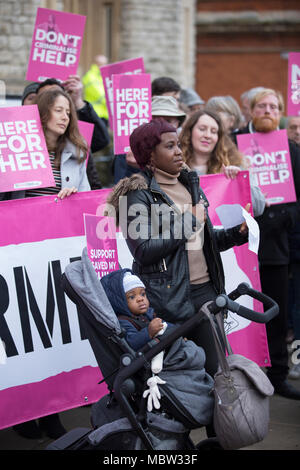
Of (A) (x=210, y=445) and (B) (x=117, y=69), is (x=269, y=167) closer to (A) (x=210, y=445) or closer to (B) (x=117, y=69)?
(B) (x=117, y=69)

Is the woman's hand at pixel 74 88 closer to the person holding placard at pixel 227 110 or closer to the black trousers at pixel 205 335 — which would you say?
the person holding placard at pixel 227 110

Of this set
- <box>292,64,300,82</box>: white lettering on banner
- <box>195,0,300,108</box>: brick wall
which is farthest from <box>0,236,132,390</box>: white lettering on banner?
<box>195,0,300,108</box>: brick wall

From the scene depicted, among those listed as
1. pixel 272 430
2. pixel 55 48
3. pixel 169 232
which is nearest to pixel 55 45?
pixel 55 48

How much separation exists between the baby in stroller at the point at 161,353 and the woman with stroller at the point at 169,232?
0.14 metres

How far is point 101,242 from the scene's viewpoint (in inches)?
179

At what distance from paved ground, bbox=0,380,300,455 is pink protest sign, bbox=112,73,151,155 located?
1.99m

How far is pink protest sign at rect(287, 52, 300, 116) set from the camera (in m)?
6.59

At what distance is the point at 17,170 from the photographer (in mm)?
5180

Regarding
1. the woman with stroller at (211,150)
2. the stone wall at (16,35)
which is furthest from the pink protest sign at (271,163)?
the stone wall at (16,35)

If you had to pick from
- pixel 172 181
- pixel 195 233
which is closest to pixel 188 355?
pixel 195 233

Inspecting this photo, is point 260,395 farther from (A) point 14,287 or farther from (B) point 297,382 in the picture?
(B) point 297,382

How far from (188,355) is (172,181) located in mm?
994

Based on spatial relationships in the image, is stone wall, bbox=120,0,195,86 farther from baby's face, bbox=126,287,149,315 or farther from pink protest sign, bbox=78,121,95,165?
baby's face, bbox=126,287,149,315
